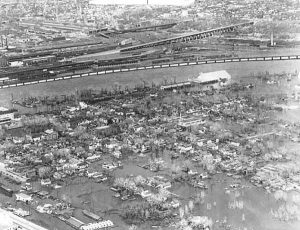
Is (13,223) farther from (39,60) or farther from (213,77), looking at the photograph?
(39,60)

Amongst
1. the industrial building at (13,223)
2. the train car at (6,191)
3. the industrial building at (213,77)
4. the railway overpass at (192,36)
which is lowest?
the railway overpass at (192,36)

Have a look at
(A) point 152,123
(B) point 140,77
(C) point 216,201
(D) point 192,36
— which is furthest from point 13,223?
(D) point 192,36

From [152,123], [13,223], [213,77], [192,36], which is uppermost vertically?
[13,223]

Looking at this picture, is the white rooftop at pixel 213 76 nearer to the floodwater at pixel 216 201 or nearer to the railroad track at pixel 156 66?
the railroad track at pixel 156 66

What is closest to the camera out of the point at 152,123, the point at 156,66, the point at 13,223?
the point at 13,223

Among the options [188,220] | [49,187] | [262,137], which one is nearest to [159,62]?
[262,137]

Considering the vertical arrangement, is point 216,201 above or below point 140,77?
above

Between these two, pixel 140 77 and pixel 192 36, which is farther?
pixel 192 36

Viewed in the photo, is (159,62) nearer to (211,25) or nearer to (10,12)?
(211,25)

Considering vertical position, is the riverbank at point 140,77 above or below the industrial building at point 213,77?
below

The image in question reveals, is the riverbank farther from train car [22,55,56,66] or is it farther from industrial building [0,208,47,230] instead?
industrial building [0,208,47,230]

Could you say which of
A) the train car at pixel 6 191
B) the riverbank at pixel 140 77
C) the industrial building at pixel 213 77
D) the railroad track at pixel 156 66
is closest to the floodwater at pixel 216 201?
the train car at pixel 6 191
